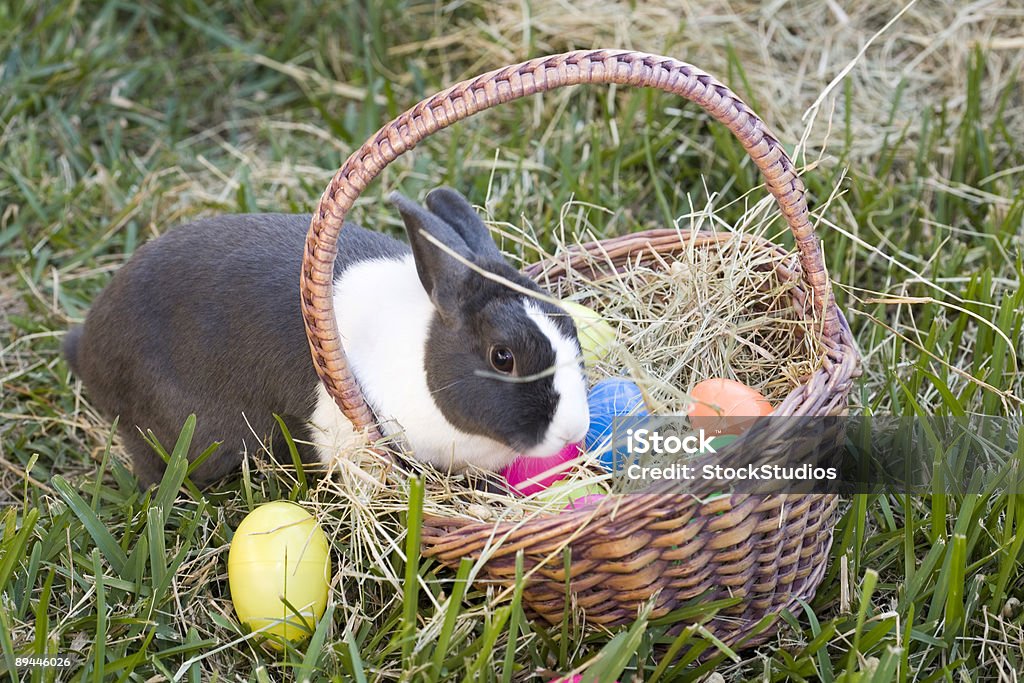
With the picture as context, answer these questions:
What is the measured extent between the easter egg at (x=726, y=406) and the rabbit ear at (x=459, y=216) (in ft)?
2.06

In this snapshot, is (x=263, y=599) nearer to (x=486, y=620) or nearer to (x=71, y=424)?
(x=486, y=620)

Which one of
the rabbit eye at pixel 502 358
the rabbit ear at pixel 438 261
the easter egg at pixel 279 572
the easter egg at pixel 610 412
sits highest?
the rabbit ear at pixel 438 261

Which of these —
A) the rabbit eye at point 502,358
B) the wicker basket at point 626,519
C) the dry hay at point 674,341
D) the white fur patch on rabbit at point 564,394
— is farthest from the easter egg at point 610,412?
the wicker basket at point 626,519

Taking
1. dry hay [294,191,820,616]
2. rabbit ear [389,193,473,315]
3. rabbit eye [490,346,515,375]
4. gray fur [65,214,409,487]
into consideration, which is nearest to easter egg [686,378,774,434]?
dry hay [294,191,820,616]

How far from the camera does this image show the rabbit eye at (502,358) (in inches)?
106

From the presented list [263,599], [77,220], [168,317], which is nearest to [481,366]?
[263,599]

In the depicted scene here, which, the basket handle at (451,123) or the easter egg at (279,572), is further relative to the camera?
the easter egg at (279,572)

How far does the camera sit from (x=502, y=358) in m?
2.69

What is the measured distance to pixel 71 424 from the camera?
3467 mm

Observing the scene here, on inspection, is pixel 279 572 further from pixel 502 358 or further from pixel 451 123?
pixel 451 123

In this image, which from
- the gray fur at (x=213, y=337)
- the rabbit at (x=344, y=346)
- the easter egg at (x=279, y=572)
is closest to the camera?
the easter egg at (x=279, y=572)

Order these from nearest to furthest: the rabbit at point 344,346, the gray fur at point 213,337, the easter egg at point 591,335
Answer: the rabbit at point 344,346
the gray fur at point 213,337
the easter egg at point 591,335

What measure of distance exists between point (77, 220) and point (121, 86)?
93 centimetres

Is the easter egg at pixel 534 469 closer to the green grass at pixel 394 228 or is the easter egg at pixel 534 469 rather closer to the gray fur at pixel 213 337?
the green grass at pixel 394 228
